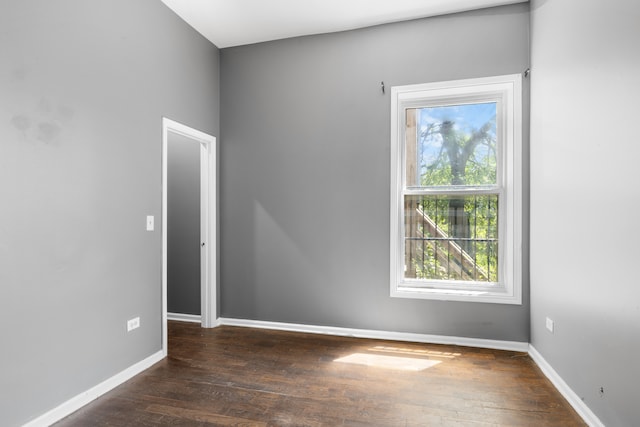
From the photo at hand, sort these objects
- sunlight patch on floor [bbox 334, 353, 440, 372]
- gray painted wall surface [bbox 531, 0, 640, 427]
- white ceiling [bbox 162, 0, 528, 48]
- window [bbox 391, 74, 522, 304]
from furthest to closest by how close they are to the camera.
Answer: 1. window [bbox 391, 74, 522, 304]
2. white ceiling [bbox 162, 0, 528, 48]
3. sunlight patch on floor [bbox 334, 353, 440, 372]
4. gray painted wall surface [bbox 531, 0, 640, 427]

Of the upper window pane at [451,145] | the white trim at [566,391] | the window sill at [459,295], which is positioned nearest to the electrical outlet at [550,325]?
the white trim at [566,391]

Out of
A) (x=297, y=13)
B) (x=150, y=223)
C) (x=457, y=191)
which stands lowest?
(x=150, y=223)

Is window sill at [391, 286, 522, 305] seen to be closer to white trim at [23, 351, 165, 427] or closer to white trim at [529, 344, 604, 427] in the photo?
white trim at [529, 344, 604, 427]

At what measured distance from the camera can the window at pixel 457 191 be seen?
3.16m

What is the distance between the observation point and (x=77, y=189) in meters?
2.24

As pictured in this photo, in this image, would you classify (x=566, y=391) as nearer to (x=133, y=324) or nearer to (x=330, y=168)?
(x=330, y=168)

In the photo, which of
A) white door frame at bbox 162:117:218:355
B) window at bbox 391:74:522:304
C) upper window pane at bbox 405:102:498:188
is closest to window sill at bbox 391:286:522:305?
window at bbox 391:74:522:304

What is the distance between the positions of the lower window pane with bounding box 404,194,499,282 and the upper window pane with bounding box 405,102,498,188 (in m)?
0.20

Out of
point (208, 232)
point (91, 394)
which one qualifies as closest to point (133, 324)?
point (91, 394)

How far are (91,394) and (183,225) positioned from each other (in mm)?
2080

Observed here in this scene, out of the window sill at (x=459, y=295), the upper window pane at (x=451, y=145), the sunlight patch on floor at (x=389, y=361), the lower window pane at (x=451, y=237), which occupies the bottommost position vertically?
the sunlight patch on floor at (x=389, y=361)

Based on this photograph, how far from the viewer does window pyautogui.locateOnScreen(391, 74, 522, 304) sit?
10.4 feet

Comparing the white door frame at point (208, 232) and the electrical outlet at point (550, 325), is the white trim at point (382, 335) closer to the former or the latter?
the white door frame at point (208, 232)

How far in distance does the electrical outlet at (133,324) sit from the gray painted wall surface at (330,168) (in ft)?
3.99
